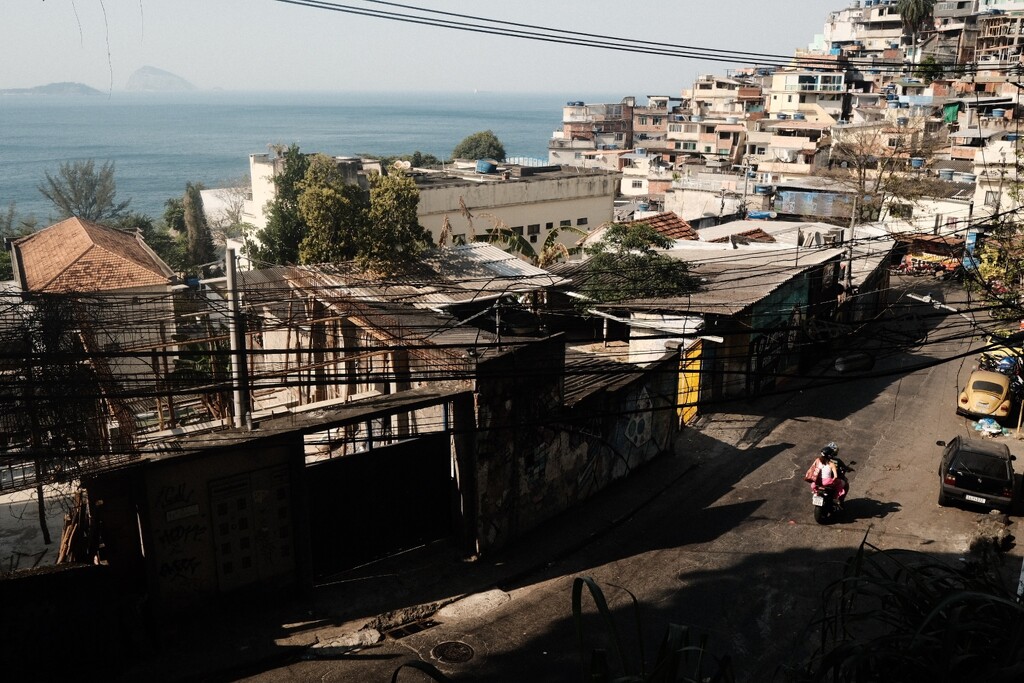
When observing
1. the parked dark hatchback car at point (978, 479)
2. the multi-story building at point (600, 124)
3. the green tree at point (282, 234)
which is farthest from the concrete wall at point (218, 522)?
the multi-story building at point (600, 124)

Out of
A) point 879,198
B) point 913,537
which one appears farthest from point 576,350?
point 879,198

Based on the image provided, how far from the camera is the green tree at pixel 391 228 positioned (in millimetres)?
21562

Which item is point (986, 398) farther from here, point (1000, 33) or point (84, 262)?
point (1000, 33)

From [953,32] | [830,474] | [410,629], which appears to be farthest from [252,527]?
[953,32]

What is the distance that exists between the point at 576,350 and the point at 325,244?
352 inches

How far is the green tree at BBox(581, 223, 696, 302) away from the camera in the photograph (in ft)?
62.4


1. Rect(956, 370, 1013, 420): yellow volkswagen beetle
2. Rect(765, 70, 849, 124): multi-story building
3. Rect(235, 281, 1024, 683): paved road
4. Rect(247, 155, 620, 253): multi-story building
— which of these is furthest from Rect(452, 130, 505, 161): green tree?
Rect(235, 281, 1024, 683): paved road

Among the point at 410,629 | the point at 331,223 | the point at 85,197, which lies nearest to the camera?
the point at 410,629

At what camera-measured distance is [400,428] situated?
13062 millimetres

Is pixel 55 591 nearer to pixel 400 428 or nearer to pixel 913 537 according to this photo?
pixel 400 428

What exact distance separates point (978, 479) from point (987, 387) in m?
6.17

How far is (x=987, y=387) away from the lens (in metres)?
19.3

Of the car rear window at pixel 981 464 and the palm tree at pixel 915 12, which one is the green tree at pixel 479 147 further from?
the car rear window at pixel 981 464

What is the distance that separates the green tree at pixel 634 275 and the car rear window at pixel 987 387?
7.06 metres
